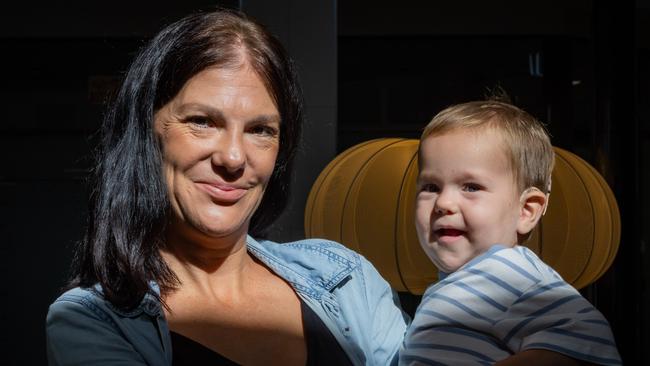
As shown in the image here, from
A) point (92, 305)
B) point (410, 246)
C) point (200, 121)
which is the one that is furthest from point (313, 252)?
point (410, 246)

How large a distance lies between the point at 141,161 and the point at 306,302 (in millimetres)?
514

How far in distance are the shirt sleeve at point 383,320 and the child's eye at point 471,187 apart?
0.36m

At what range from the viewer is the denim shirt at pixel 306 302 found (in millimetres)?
1837

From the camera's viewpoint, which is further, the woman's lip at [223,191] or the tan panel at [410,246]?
the tan panel at [410,246]

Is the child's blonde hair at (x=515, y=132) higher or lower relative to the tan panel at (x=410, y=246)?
higher

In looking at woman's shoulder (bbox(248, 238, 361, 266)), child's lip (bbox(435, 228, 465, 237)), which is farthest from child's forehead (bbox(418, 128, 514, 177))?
woman's shoulder (bbox(248, 238, 361, 266))

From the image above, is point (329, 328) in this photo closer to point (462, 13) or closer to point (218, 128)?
point (218, 128)

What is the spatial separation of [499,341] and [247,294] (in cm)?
60

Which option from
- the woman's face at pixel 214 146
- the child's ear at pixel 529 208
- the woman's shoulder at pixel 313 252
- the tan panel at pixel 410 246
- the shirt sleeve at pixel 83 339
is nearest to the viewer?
the shirt sleeve at pixel 83 339

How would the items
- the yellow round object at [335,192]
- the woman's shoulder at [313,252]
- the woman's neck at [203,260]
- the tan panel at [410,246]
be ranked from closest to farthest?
the woman's neck at [203,260] < the woman's shoulder at [313,252] < the tan panel at [410,246] < the yellow round object at [335,192]

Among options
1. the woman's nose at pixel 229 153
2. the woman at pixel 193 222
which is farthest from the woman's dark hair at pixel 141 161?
the woman's nose at pixel 229 153

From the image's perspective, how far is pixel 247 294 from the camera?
2.22 meters

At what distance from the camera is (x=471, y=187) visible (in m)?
2.19

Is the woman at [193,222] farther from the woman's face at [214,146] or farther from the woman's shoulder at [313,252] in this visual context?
the woman's shoulder at [313,252]
